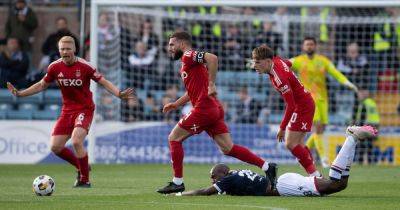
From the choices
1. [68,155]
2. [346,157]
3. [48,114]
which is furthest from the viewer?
[48,114]

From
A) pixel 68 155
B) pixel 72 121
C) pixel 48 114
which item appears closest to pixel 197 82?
pixel 72 121

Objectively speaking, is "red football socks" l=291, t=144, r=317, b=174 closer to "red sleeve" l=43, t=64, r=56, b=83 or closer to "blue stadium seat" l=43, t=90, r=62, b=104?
"red sleeve" l=43, t=64, r=56, b=83

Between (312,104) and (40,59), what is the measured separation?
12.5 metres

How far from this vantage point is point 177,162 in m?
12.3

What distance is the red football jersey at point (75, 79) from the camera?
1365 cm

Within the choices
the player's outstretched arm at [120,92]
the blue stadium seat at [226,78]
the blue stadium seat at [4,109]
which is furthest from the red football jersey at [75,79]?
the blue stadium seat at [226,78]

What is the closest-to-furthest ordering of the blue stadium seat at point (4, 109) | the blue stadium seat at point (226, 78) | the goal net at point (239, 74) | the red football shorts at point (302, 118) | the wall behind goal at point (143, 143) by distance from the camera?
the red football shorts at point (302, 118), the wall behind goal at point (143, 143), the goal net at point (239, 74), the blue stadium seat at point (4, 109), the blue stadium seat at point (226, 78)

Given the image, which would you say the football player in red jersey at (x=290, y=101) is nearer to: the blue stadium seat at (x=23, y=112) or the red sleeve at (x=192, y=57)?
the red sleeve at (x=192, y=57)

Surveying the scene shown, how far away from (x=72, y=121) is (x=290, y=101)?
314 cm

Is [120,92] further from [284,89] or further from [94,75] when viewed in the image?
[284,89]

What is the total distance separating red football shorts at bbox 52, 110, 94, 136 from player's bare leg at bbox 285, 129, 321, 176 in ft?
9.23

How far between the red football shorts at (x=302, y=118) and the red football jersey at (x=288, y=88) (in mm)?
32

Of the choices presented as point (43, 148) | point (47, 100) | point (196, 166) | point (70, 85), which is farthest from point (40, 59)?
point (70, 85)

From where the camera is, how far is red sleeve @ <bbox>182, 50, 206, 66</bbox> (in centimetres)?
1221
